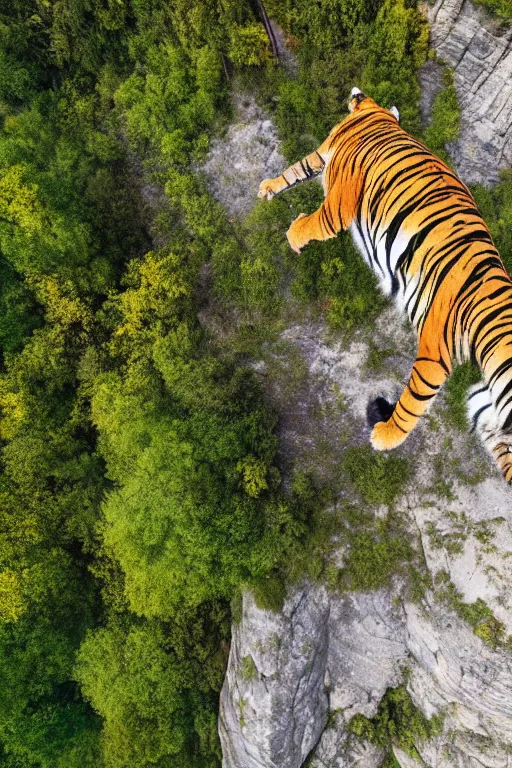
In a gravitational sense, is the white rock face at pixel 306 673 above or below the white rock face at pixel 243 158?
below

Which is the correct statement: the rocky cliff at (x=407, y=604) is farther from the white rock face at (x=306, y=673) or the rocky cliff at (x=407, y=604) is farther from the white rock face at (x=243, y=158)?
the white rock face at (x=243, y=158)

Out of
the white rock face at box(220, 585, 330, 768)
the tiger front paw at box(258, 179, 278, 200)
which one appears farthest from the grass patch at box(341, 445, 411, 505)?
the tiger front paw at box(258, 179, 278, 200)

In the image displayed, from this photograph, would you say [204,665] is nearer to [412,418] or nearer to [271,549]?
[271,549]

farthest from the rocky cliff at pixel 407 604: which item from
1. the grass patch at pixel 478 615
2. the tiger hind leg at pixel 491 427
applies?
the tiger hind leg at pixel 491 427

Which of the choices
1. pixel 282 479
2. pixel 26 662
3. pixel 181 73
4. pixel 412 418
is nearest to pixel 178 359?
pixel 282 479

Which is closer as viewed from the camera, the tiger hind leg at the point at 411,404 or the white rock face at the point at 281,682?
the tiger hind leg at the point at 411,404

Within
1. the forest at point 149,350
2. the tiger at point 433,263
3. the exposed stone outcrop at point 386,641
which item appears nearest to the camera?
the tiger at point 433,263
